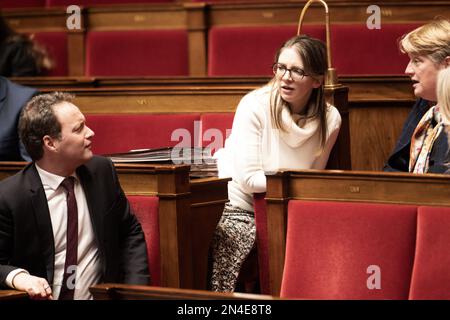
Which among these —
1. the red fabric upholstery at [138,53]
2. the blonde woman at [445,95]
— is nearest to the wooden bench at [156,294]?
the blonde woman at [445,95]

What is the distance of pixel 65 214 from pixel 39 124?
13 cm

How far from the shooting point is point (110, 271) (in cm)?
130

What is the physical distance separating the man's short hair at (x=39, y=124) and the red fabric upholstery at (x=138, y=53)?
3.07 feet

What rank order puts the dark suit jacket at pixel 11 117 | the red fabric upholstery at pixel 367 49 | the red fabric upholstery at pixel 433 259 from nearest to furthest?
the red fabric upholstery at pixel 433 259 → the dark suit jacket at pixel 11 117 → the red fabric upholstery at pixel 367 49

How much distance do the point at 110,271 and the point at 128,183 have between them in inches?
5.8

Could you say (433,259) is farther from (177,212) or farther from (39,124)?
(39,124)

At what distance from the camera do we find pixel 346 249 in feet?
4.00

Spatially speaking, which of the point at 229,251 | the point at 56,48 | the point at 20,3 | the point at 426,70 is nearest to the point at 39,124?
the point at 229,251

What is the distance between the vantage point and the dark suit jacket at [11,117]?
1.68 m

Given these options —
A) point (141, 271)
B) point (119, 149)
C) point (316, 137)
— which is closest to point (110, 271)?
point (141, 271)

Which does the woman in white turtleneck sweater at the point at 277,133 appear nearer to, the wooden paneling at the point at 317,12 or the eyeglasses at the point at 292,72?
the eyeglasses at the point at 292,72

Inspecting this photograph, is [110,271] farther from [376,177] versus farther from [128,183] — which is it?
[376,177]
